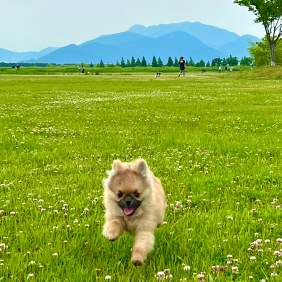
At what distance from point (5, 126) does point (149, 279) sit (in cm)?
1241

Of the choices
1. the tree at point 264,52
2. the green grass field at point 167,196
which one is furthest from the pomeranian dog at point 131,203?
the tree at point 264,52

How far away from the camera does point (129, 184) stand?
14.1 feet

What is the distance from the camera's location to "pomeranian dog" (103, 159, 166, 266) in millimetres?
4285

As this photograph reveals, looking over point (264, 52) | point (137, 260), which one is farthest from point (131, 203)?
point (264, 52)

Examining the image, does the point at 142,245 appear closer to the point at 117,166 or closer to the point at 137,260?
the point at 137,260

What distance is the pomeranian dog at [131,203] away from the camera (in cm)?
429

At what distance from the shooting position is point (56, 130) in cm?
1350

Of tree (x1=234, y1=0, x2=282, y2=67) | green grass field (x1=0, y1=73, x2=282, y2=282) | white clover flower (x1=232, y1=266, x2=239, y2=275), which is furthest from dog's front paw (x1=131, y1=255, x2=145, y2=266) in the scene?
tree (x1=234, y1=0, x2=282, y2=67)

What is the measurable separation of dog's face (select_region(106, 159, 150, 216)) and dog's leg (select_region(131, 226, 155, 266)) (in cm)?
27

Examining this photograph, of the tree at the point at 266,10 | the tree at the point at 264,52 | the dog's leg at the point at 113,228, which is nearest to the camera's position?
the dog's leg at the point at 113,228

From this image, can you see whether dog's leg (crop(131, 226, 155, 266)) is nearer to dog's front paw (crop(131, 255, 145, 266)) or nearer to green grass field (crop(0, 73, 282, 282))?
dog's front paw (crop(131, 255, 145, 266))

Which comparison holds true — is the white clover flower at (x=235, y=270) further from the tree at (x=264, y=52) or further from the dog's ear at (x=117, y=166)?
the tree at (x=264, y=52)

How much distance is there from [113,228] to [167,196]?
2.60m

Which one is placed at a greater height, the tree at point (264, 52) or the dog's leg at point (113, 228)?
the tree at point (264, 52)
